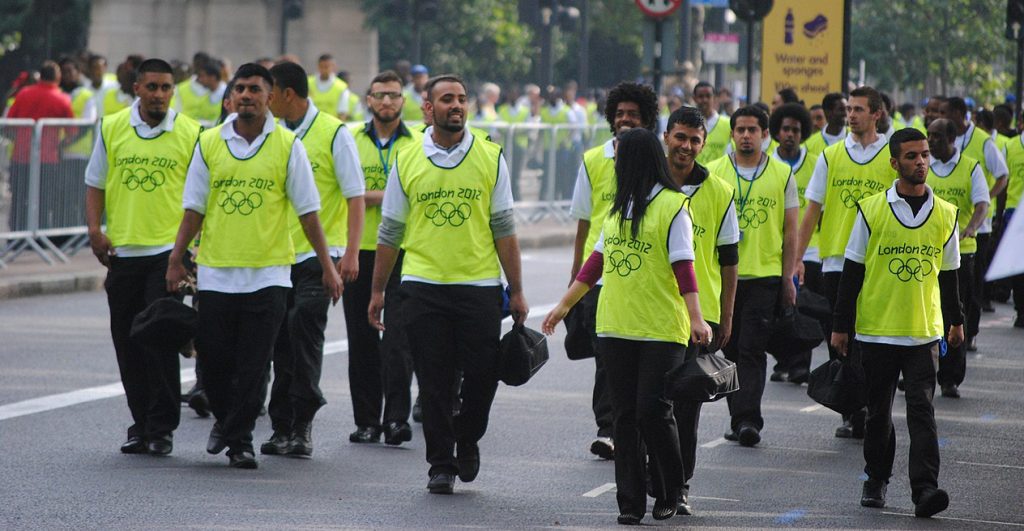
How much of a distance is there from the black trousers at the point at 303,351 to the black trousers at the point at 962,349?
3.83 metres

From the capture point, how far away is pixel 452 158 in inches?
328

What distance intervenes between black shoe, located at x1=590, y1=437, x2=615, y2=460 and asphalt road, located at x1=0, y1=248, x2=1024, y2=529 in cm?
7

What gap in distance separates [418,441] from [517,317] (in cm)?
173

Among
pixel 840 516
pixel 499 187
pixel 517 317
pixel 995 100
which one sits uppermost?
pixel 995 100

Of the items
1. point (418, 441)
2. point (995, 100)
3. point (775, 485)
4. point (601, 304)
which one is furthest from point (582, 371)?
point (995, 100)

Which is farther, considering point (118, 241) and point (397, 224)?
point (118, 241)

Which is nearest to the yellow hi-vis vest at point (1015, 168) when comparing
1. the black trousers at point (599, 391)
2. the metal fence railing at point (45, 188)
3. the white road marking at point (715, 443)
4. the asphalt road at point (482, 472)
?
the asphalt road at point (482, 472)

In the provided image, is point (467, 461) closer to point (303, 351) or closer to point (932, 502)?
point (303, 351)

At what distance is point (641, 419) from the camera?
Result: 24.7ft

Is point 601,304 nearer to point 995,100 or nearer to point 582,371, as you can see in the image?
point 582,371

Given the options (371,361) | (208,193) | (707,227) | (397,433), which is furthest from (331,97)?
(707,227)

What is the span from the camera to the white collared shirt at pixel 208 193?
866cm

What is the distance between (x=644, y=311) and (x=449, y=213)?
3.83ft

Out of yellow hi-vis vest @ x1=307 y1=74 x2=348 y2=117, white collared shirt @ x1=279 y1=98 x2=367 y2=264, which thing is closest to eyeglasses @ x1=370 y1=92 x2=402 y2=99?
white collared shirt @ x1=279 y1=98 x2=367 y2=264
